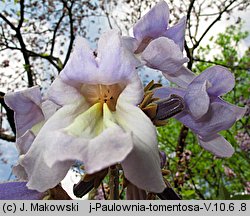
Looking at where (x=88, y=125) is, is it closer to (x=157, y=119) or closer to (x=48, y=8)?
(x=157, y=119)

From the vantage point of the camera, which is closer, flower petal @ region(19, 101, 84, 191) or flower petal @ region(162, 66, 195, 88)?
flower petal @ region(19, 101, 84, 191)

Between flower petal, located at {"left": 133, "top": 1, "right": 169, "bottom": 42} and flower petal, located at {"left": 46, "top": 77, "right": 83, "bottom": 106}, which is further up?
flower petal, located at {"left": 133, "top": 1, "right": 169, "bottom": 42}

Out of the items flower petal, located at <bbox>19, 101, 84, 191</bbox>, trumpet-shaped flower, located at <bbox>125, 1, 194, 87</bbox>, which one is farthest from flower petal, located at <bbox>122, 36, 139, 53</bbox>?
flower petal, located at <bbox>19, 101, 84, 191</bbox>

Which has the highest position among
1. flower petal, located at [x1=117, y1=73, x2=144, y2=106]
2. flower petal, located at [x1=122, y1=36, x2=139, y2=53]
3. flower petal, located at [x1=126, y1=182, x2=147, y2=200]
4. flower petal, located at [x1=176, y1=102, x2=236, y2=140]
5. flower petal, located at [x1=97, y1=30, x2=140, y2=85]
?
flower petal, located at [x1=97, y1=30, x2=140, y2=85]

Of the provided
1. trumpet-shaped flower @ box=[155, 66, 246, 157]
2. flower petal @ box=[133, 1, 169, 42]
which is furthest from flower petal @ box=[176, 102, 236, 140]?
flower petal @ box=[133, 1, 169, 42]

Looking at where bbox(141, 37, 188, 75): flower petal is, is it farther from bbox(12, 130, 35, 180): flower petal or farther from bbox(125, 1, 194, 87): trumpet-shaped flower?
bbox(12, 130, 35, 180): flower petal

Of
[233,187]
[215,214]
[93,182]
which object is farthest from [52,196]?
[233,187]
